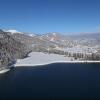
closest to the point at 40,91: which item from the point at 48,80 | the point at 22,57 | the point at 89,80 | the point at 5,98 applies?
the point at 5,98

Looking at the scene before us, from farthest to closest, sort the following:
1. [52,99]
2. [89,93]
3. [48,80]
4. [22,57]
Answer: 1. [22,57]
2. [48,80]
3. [89,93]
4. [52,99]

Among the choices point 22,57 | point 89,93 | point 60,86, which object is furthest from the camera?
point 22,57

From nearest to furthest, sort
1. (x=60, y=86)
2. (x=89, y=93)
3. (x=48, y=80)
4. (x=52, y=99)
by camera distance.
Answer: (x=52, y=99), (x=89, y=93), (x=60, y=86), (x=48, y=80)

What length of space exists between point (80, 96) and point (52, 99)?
5620 mm

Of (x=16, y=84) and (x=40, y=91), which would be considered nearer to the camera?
(x=40, y=91)

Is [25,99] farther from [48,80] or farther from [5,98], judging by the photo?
[48,80]

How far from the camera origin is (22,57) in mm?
119250

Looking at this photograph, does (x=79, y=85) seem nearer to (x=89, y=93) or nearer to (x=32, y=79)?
(x=89, y=93)

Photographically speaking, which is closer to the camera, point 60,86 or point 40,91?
point 40,91

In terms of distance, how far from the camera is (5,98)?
45031 millimetres

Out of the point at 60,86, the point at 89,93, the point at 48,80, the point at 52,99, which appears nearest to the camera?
the point at 52,99

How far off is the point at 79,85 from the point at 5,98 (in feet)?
61.2

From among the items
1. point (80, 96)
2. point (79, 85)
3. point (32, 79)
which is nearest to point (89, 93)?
point (80, 96)

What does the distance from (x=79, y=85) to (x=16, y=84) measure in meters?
14.8
